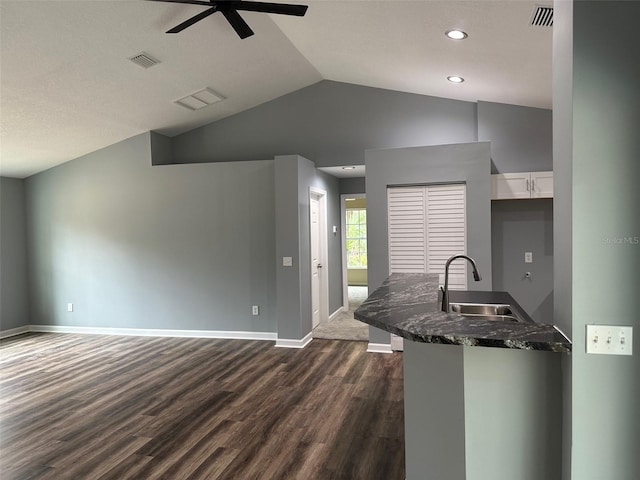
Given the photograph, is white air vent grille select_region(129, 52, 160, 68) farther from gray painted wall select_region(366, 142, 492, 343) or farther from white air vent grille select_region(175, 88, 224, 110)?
gray painted wall select_region(366, 142, 492, 343)

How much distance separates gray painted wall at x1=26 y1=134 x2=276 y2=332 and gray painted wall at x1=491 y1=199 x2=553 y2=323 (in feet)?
9.44

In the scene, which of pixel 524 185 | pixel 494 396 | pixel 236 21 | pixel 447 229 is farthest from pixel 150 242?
pixel 494 396

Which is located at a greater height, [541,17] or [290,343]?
[541,17]

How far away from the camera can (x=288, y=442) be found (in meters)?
3.00

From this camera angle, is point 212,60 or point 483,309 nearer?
point 483,309

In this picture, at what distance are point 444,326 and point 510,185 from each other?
373 centimetres

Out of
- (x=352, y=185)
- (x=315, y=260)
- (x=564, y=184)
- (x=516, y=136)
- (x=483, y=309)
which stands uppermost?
(x=516, y=136)

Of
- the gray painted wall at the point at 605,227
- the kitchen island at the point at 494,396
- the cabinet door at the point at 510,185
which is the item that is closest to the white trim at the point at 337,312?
the cabinet door at the point at 510,185

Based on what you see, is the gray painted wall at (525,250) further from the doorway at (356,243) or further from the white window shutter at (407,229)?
the doorway at (356,243)

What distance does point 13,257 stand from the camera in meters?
6.53

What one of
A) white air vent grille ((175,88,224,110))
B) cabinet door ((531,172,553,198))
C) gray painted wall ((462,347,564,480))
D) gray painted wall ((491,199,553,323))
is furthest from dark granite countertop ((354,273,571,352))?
white air vent grille ((175,88,224,110))

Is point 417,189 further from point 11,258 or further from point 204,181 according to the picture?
point 11,258

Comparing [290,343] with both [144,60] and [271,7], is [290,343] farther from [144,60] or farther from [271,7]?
[271,7]

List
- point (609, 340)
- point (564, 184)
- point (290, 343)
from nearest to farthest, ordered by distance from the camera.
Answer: point (609, 340)
point (564, 184)
point (290, 343)
